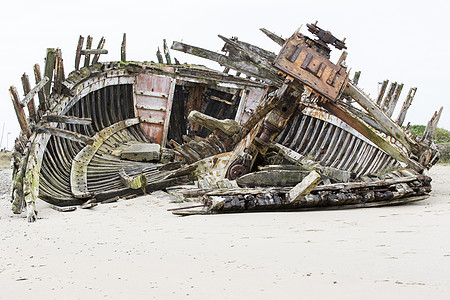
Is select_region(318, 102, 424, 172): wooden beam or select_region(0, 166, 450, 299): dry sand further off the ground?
select_region(318, 102, 424, 172): wooden beam

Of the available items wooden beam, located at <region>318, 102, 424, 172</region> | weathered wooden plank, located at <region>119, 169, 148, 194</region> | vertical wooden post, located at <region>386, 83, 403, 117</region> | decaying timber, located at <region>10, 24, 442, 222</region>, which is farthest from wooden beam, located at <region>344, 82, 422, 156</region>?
weathered wooden plank, located at <region>119, 169, 148, 194</region>

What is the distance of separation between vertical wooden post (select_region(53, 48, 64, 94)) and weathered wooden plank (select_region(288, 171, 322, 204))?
4509mm

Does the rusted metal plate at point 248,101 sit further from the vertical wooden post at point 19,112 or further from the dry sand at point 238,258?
the dry sand at point 238,258

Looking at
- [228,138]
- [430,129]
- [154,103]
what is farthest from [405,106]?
[154,103]

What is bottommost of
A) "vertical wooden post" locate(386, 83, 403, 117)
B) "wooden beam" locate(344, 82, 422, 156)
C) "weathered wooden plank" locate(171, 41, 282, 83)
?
"wooden beam" locate(344, 82, 422, 156)

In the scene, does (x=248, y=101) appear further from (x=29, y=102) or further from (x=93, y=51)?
(x=29, y=102)

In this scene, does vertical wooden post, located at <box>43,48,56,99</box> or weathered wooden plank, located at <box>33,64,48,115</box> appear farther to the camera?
vertical wooden post, located at <box>43,48,56,99</box>

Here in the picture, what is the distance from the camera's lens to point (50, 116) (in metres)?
6.54

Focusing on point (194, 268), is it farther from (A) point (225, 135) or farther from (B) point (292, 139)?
(B) point (292, 139)

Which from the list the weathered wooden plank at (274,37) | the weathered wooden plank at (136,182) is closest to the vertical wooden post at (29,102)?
the weathered wooden plank at (136,182)

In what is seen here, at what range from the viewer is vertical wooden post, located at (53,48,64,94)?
7.49 meters

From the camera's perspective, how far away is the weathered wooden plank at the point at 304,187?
4738 mm

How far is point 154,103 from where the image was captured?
433 inches

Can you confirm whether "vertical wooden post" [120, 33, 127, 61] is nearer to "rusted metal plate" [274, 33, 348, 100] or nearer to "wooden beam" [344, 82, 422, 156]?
"rusted metal plate" [274, 33, 348, 100]
